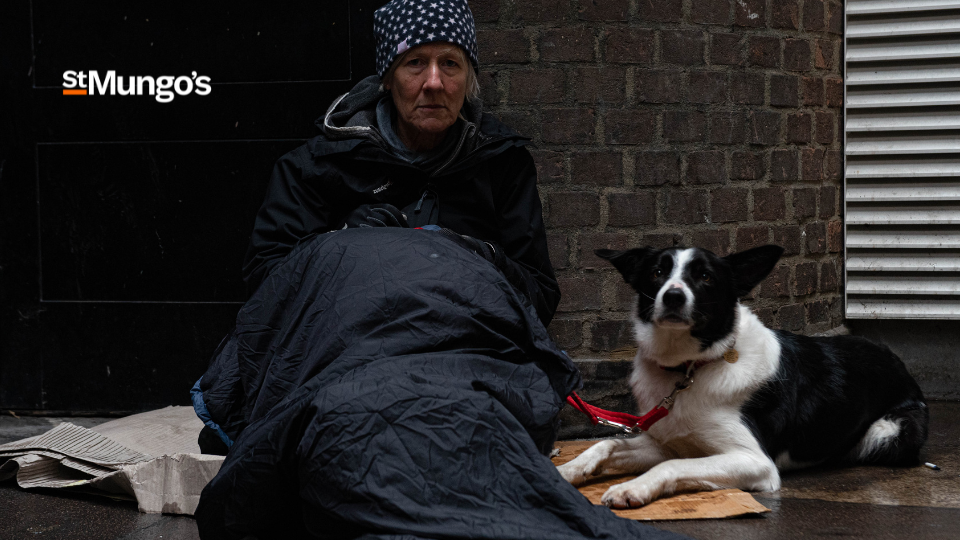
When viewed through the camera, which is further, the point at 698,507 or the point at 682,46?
the point at 682,46

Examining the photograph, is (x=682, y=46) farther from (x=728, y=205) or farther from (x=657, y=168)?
(x=728, y=205)

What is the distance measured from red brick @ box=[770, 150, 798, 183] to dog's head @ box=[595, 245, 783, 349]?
1167 millimetres

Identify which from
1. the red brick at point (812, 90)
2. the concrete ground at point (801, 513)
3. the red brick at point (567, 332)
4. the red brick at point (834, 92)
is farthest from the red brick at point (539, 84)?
the concrete ground at point (801, 513)

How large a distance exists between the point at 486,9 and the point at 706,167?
1244 mm

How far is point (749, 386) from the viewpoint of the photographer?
307cm

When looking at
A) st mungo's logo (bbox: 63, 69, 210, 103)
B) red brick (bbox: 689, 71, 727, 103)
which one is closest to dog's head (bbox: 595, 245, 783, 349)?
red brick (bbox: 689, 71, 727, 103)

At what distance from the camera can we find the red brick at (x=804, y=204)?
4242mm

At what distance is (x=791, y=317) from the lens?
4.23 m

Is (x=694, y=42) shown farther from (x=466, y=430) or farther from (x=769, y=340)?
(x=466, y=430)

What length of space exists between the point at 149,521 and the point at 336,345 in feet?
3.56

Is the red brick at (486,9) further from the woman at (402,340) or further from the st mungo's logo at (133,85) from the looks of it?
the st mungo's logo at (133,85)

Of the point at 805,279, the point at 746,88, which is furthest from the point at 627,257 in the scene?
the point at 805,279

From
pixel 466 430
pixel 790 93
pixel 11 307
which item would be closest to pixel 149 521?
pixel 466 430

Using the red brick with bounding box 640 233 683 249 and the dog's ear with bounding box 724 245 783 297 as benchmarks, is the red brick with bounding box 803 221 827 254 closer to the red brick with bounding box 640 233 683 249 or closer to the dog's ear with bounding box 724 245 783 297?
the red brick with bounding box 640 233 683 249
